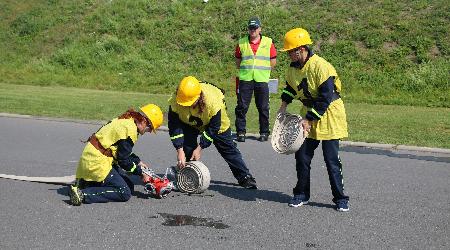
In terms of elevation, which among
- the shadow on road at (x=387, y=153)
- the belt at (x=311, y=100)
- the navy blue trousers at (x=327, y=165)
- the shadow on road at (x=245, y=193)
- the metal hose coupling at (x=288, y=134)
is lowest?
the shadow on road at (x=387, y=153)

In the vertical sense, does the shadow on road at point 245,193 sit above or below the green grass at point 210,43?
below

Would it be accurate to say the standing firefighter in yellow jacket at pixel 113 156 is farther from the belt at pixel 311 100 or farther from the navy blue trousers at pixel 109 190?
the belt at pixel 311 100

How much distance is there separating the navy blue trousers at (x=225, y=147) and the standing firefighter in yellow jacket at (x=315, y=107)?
1.08 meters

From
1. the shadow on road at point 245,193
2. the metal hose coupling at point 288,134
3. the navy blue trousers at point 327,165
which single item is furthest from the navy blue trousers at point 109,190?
the navy blue trousers at point 327,165

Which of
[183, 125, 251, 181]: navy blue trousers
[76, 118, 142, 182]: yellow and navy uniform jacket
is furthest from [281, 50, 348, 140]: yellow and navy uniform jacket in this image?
[76, 118, 142, 182]: yellow and navy uniform jacket

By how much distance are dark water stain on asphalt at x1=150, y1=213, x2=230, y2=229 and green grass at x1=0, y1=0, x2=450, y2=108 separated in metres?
12.1

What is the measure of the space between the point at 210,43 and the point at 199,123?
16.7 meters

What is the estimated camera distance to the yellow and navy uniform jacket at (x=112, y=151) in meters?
7.48

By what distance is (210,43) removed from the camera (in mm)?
24531

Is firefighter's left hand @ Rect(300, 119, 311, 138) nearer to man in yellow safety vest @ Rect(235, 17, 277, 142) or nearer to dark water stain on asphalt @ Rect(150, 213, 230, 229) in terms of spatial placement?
dark water stain on asphalt @ Rect(150, 213, 230, 229)

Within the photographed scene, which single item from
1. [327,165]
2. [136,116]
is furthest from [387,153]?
[136,116]

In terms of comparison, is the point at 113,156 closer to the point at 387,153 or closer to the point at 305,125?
the point at 305,125

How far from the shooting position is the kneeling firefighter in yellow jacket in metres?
7.59

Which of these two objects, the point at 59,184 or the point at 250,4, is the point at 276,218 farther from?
the point at 250,4
